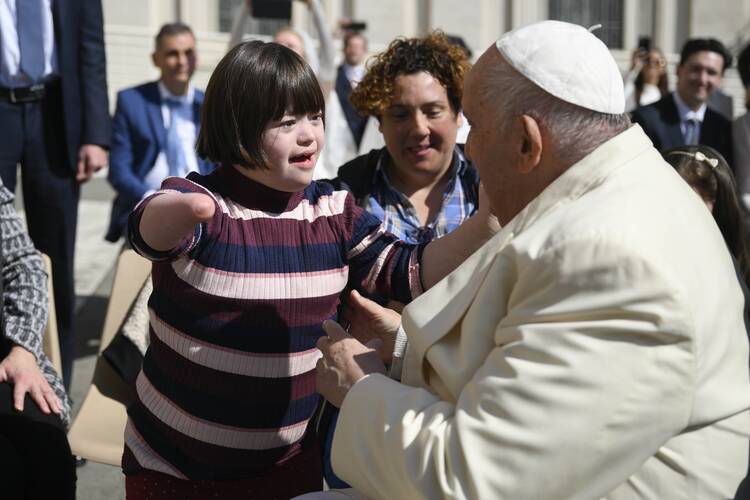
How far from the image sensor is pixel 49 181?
448 cm

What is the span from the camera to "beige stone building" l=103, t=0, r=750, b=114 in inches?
750

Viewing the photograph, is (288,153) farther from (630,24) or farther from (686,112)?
(630,24)

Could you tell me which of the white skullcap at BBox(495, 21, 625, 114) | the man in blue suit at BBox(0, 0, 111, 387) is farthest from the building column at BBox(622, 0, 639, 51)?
the white skullcap at BBox(495, 21, 625, 114)

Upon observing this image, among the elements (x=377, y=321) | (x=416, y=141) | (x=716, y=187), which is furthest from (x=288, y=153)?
(x=716, y=187)

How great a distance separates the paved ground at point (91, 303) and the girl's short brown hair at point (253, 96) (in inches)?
86.5

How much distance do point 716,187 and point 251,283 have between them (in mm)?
1854

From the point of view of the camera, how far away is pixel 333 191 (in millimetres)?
2416

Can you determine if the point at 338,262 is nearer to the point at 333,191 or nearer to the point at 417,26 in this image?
the point at 333,191

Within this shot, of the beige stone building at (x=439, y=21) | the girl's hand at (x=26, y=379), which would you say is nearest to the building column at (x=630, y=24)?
the beige stone building at (x=439, y=21)

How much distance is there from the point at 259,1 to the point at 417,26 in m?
14.5

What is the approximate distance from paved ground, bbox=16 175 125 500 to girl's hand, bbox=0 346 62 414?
48.7 inches

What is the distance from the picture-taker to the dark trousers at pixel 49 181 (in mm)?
4336

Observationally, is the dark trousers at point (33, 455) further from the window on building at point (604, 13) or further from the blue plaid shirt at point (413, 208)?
the window on building at point (604, 13)

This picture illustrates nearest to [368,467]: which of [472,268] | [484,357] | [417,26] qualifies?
[484,357]
